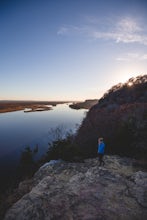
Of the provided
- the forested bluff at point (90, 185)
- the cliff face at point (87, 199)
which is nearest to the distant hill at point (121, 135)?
the forested bluff at point (90, 185)

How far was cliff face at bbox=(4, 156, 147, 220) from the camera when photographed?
4.60 meters

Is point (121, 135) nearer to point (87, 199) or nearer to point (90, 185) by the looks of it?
point (90, 185)

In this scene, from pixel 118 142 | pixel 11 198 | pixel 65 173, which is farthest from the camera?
pixel 118 142

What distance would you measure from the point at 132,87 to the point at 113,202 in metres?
25.3

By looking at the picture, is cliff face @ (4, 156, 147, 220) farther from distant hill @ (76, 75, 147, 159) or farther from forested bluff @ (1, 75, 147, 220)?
distant hill @ (76, 75, 147, 159)

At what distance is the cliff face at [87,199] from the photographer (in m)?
4.60

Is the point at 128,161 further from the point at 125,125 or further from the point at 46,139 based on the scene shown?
the point at 46,139

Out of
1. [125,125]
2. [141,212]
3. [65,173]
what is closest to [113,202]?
[141,212]

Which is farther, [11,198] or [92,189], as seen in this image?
[11,198]

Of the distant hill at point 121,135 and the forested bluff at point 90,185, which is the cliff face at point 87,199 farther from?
the distant hill at point 121,135

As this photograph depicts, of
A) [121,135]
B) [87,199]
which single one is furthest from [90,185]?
[121,135]

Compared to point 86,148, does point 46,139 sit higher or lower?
lower

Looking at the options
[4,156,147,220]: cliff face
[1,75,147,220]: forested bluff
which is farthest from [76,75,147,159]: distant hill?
[4,156,147,220]: cliff face

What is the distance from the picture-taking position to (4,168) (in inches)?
489
